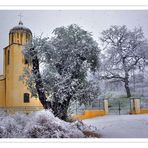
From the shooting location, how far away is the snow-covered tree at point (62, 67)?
3.57 m

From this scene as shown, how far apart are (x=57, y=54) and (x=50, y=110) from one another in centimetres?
62

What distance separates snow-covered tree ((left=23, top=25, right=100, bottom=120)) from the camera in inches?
141

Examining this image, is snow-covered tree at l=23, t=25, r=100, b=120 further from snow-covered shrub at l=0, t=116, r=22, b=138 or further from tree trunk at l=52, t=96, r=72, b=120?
snow-covered shrub at l=0, t=116, r=22, b=138

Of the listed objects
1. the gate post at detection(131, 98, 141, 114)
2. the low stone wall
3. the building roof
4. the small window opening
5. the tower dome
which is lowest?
the low stone wall

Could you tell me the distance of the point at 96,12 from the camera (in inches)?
142

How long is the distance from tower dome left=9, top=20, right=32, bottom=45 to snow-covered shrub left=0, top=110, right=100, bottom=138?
82cm

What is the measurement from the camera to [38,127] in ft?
11.4

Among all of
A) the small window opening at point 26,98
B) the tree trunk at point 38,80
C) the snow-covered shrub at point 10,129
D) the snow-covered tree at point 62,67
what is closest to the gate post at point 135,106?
the snow-covered tree at point 62,67

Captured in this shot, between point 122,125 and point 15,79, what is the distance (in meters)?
1.28

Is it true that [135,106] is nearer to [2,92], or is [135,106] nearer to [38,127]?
[38,127]

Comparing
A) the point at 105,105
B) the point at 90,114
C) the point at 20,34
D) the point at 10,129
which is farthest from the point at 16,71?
the point at 105,105

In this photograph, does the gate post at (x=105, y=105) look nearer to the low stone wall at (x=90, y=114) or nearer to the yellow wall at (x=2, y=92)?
the low stone wall at (x=90, y=114)

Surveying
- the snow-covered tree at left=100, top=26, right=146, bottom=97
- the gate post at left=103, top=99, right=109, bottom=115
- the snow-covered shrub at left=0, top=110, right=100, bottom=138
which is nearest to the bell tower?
the snow-covered shrub at left=0, top=110, right=100, bottom=138
